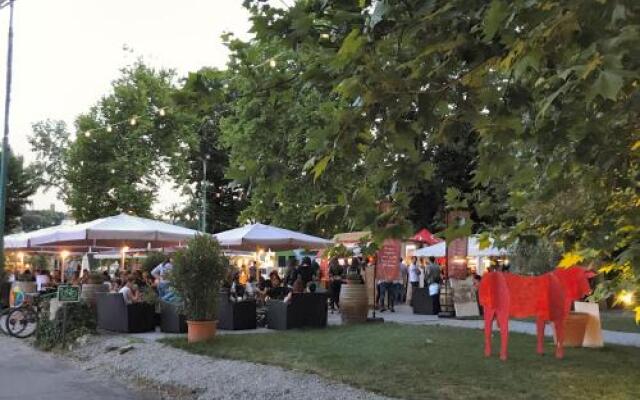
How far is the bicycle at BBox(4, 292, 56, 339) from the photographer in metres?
14.7

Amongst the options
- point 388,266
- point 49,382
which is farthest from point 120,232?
point 49,382

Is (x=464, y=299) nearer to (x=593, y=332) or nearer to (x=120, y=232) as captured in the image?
(x=593, y=332)

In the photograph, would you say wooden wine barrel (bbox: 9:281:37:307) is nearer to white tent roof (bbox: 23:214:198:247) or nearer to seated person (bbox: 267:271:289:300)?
white tent roof (bbox: 23:214:198:247)

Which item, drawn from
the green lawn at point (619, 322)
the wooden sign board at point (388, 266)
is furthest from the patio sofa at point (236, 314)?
the green lawn at point (619, 322)

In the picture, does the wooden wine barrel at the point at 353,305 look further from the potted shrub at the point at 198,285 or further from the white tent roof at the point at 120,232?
the potted shrub at the point at 198,285

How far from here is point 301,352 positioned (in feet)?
34.7

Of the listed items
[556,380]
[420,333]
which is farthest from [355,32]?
[420,333]

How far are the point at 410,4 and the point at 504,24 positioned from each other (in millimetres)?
648

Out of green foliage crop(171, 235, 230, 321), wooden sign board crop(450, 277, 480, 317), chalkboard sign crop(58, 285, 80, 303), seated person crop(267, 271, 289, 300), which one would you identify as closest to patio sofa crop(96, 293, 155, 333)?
chalkboard sign crop(58, 285, 80, 303)

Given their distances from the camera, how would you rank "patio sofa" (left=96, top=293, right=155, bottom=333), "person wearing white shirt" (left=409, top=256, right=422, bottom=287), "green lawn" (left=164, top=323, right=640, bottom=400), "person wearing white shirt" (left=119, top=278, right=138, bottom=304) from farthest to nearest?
"person wearing white shirt" (left=409, top=256, right=422, bottom=287)
"person wearing white shirt" (left=119, top=278, right=138, bottom=304)
"patio sofa" (left=96, top=293, right=155, bottom=333)
"green lawn" (left=164, top=323, right=640, bottom=400)

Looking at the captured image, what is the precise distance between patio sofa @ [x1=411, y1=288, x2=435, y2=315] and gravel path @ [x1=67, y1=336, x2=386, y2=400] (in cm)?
951

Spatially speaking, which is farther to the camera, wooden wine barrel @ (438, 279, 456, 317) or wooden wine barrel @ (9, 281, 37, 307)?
wooden wine barrel @ (438, 279, 456, 317)

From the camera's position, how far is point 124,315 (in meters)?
13.6

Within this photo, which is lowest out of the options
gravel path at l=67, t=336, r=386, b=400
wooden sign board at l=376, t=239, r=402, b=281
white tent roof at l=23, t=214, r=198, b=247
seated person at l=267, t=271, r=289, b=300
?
gravel path at l=67, t=336, r=386, b=400
